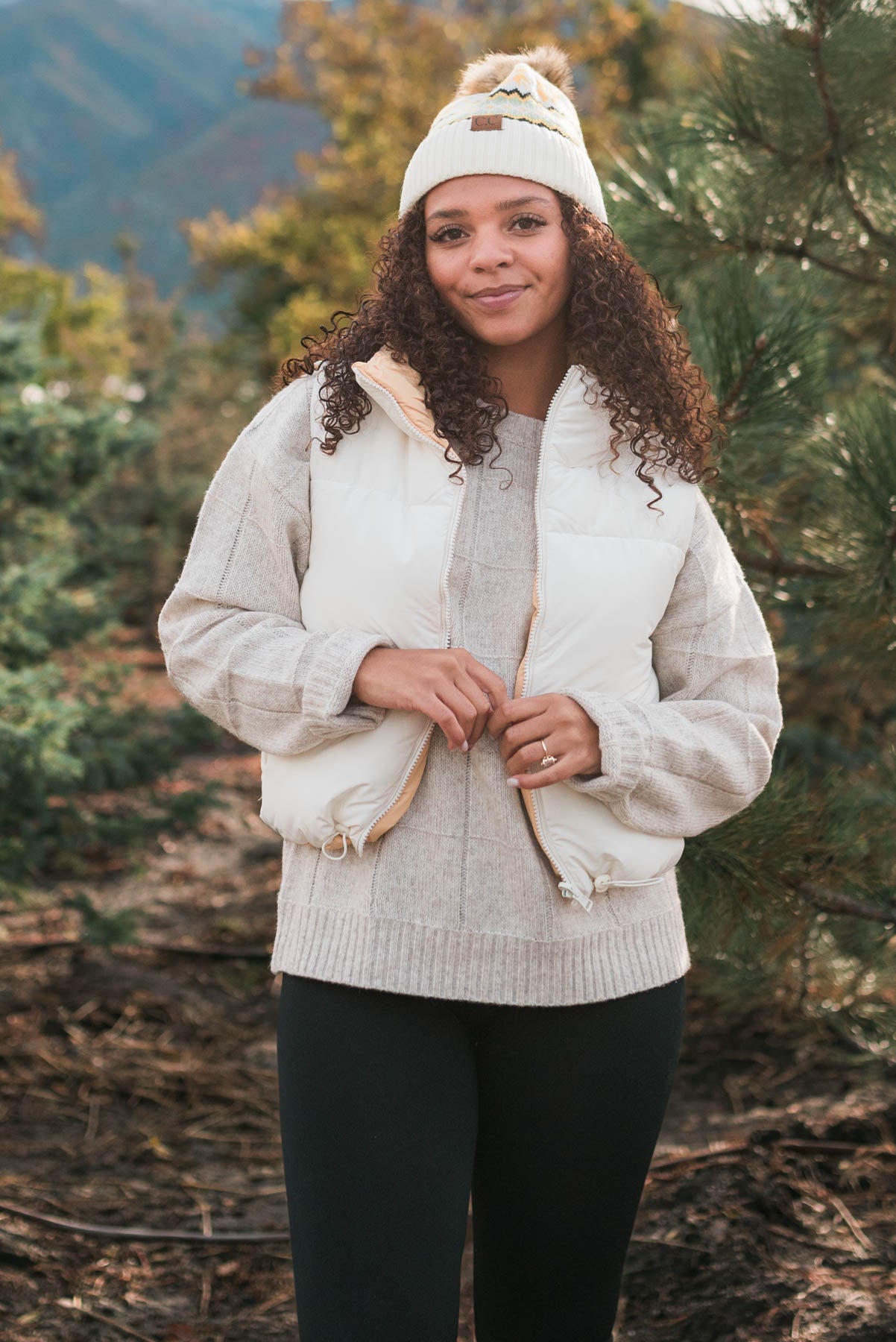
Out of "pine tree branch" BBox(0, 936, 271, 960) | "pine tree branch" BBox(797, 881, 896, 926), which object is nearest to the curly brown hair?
"pine tree branch" BBox(797, 881, 896, 926)

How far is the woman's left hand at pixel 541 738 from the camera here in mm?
1439

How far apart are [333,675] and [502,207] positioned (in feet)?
2.10

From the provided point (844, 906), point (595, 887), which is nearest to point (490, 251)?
point (595, 887)

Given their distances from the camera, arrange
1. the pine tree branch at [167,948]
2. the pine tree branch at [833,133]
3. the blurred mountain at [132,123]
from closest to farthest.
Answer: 1. the pine tree branch at [833,133]
2. the pine tree branch at [167,948]
3. the blurred mountain at [132,123]

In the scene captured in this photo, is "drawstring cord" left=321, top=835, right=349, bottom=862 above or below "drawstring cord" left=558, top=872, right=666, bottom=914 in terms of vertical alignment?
Result: above

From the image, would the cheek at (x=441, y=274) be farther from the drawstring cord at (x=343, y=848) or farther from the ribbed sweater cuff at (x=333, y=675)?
the drawstring cord at (x=343, y=848)

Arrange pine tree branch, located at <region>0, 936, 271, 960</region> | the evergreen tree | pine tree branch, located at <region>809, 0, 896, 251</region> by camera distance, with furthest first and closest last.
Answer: pine tree branch, located at <region>0, 936, 271, 960</region>, pine tree branch, located at <region>809, 0, 896, 251</region>, the evergreen tree

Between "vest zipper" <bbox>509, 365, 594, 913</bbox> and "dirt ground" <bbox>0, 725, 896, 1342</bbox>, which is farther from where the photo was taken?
"dirt ground" <bbox>0, 725, 896, 1342</bbox>

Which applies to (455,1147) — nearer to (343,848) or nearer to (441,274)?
(343,848)

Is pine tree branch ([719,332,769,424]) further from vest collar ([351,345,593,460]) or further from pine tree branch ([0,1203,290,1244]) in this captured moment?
pine tree branch ([0,1203,290,1244])

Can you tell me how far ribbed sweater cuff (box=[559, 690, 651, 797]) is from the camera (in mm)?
1470

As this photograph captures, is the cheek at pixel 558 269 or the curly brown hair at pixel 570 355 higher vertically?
the cheek at pixel 558 269

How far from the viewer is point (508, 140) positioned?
1.59m

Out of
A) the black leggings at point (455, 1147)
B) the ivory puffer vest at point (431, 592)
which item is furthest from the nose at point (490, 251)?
the black leggings at point (455, 1147)
